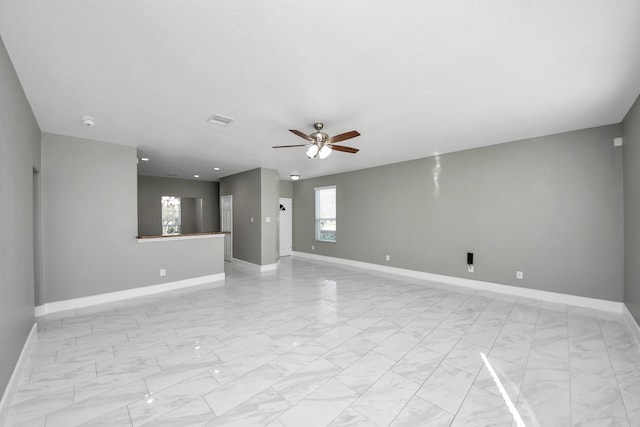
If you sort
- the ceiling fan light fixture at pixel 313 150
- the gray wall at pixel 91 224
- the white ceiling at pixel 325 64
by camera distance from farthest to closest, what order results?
the gray wall at pixel 91 224 < the ceiling fan light fixture at pixel 313 150 < the white ceiling at pixel 325 64

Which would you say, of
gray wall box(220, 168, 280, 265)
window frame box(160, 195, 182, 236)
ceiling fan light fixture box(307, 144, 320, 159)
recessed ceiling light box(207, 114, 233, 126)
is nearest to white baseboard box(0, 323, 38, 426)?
recessed ceiling light box(207, 114, 233, 126)

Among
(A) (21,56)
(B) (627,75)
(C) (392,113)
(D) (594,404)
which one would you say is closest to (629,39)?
(B) (627,75)

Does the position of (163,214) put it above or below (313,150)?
below

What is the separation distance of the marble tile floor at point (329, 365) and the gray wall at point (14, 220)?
0.41m

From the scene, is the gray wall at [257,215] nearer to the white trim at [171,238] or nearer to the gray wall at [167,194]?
the white trim at [171,238]

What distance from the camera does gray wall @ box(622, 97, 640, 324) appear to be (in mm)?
2990

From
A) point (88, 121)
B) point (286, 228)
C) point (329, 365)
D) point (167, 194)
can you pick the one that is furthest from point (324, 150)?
point (167, 194)

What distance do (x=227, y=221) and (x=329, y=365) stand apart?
659 cm

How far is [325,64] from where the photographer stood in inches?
85.7

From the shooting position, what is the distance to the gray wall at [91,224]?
3.89 metres

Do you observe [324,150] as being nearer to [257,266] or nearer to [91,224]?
[91,224]

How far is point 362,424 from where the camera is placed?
1.74 meters

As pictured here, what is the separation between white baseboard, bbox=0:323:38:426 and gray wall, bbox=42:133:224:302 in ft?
4.10

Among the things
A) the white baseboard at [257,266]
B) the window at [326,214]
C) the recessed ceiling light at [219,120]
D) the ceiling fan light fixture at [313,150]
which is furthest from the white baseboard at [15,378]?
the window at [326,214]
